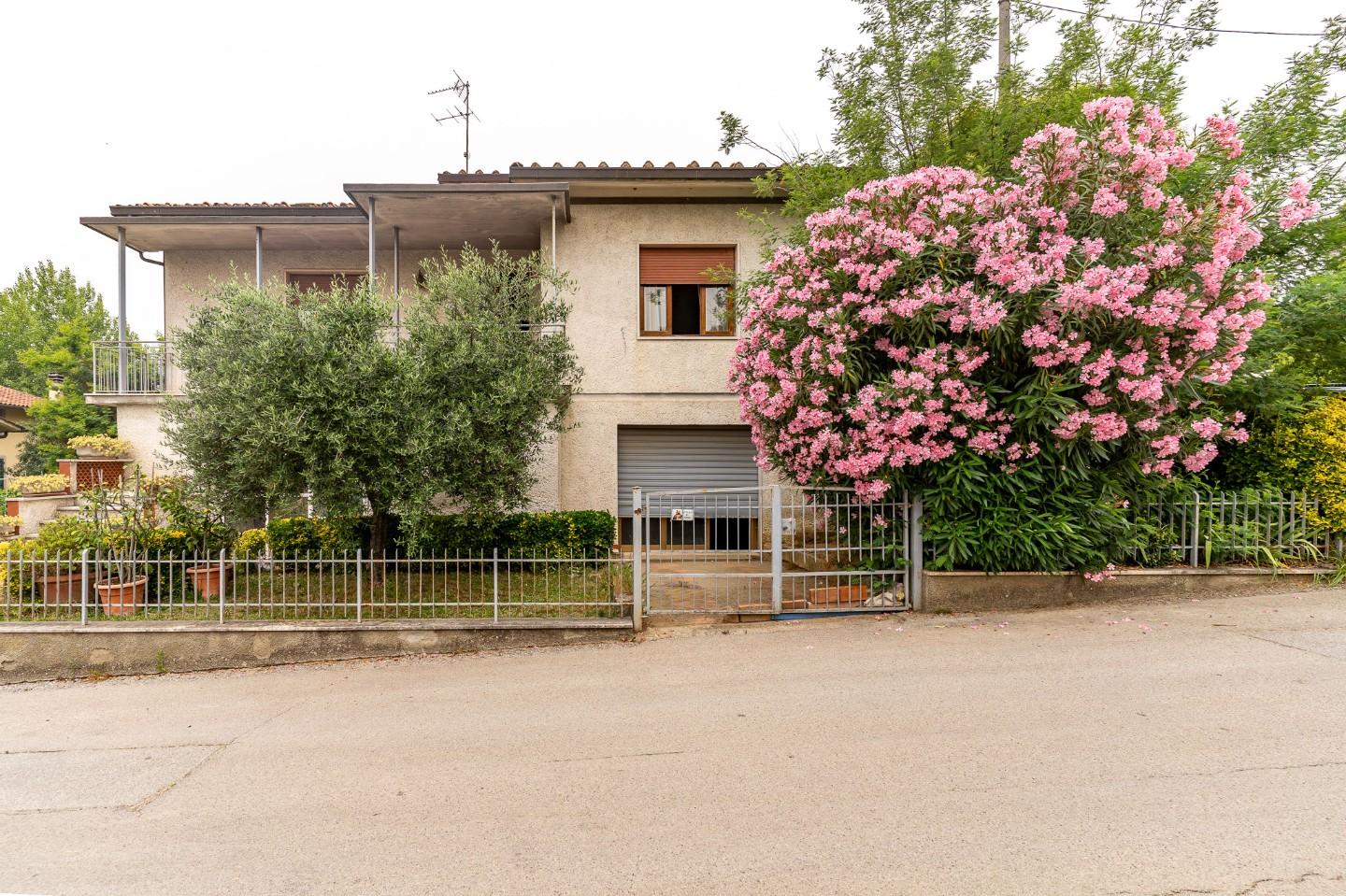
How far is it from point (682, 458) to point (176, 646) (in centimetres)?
681

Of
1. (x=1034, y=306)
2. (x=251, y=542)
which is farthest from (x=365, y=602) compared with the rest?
(x=1034, y=306)

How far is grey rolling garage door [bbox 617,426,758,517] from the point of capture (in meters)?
10.4

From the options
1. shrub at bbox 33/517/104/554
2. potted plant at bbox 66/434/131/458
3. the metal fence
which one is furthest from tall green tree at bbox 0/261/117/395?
the metal fence

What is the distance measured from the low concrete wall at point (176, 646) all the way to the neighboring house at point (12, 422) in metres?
24.0

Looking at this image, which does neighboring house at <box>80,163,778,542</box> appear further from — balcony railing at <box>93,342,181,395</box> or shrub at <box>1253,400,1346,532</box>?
shrub at <box>1253,400,1346,532</box>

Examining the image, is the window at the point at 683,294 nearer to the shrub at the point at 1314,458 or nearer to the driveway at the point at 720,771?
the driveway at the point at 720,771

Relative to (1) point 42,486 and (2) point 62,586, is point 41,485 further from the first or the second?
(2) point 62,586

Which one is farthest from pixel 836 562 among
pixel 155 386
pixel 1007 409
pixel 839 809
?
pixel 155 386

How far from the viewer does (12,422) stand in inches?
933

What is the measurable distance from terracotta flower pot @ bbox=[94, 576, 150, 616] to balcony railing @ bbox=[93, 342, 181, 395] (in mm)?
4490

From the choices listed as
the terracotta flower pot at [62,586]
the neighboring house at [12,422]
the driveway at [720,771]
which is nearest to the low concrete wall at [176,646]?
the driveway at [720,771]

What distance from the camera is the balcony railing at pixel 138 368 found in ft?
32.7

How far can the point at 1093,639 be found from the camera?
571 cm

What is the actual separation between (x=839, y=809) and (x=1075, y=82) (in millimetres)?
9421
